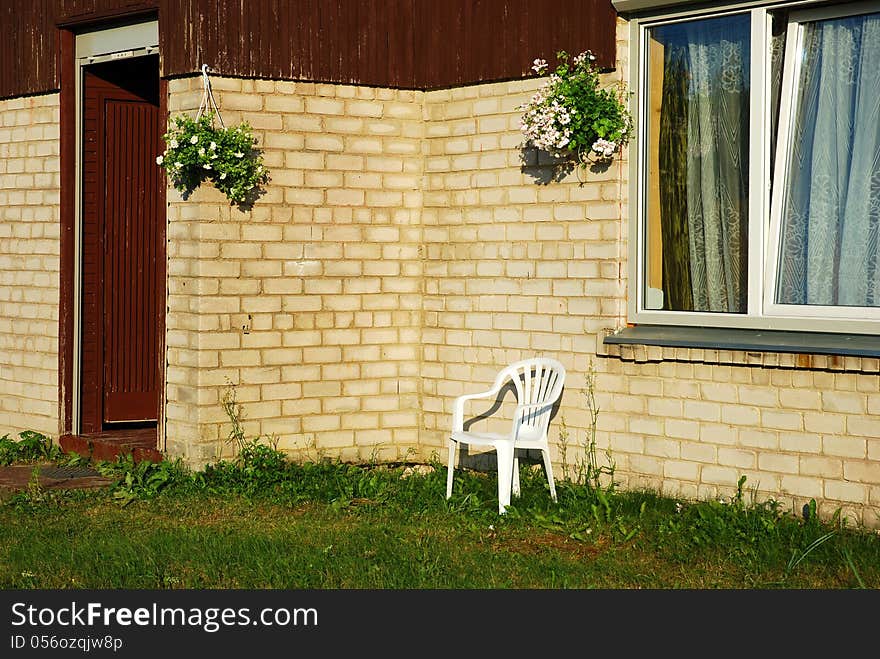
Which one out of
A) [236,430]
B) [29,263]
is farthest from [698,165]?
[29,263]

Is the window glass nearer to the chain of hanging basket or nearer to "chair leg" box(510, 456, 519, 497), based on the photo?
"chair leg" box(510, 456, 519, 497)

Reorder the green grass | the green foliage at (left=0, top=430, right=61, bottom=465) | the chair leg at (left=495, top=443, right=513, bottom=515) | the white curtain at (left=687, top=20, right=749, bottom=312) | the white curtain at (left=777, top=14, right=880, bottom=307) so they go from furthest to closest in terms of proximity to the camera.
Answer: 1. the green foliage at (left=0, top=430, right=61, bottom=465)
2. the white curtain at (left=687, top=20, right=749, bottom=312)
3. the chair leg at (left=495, top=443, right=513, bottom=515)
4. the white curtain at (left=777, top=14, right=880, bottom=307)
5. the green grass

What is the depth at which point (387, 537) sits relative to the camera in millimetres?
7211

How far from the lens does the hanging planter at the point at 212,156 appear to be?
844 centimetres

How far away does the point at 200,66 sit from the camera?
28.5ft

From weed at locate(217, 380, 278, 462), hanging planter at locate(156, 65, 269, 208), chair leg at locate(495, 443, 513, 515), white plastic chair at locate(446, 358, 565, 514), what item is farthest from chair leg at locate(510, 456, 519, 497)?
hanging planter at locate(156, 65, 269, 208)

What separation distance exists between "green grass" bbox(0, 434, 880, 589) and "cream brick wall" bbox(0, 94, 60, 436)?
158 centimetres

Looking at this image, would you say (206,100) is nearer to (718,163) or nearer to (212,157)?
(212,157)

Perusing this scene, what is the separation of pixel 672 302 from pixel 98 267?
452 centimetres

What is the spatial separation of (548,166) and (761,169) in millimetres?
1488

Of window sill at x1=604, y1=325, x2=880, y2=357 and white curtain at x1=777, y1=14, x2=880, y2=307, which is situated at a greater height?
white curtain at x1=777, y1=14, x2=880, y2=307

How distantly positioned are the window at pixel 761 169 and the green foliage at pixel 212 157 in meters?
Answer: 2.58

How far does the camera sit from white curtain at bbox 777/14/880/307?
7352mm

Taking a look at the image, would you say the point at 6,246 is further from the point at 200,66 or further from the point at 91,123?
the point at 200,66
